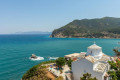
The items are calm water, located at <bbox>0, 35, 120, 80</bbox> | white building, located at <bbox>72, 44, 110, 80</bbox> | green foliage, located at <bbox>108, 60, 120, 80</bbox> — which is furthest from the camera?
calm water, located at <bbox>0, 35, 120, 80</bbox>

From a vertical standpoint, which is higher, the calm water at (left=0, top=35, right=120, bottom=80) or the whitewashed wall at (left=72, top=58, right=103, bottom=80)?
the whitewashed wall at (left=72, top=58, right=103, bottom=80)

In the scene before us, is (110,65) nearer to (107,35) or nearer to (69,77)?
(69,77)

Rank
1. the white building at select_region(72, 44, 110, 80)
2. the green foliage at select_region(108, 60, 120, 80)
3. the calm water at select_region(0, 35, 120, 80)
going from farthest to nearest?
the calm water at select_region(0, 35, 120, 80) < the green foliage at select_region(108, 60, 120, 80) < the white building at select_region(72, 44, 110, 80)

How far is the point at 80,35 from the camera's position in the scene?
18138 centimetres

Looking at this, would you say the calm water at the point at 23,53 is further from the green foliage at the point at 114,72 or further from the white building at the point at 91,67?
the green foliage at the point at 114,72

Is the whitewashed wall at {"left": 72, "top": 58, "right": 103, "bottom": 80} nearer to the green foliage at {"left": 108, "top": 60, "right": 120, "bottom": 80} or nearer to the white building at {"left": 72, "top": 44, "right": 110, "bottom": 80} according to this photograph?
the white building at {"left": 72, "top": 44, "right": 110, "bottom": 80}

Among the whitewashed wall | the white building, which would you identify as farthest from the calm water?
the white building

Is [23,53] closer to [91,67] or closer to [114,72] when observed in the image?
[91,67]

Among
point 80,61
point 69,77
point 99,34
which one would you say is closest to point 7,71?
point 69,77

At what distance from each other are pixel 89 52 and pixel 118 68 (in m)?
7.18

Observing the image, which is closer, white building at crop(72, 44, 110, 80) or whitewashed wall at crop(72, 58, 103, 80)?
white building at crop(72, 44, 110, 80)

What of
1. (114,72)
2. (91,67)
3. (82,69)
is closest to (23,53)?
(82,69)

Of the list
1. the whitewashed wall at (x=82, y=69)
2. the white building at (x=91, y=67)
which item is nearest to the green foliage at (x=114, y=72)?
the white building at (x=91, y=67)

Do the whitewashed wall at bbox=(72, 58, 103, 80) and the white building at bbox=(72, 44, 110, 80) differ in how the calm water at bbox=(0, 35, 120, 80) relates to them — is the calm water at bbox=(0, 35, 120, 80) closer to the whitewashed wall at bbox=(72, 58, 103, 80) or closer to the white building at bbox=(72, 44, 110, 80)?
the whitewashed wall at bbox=(72, 58, 103, 80)
